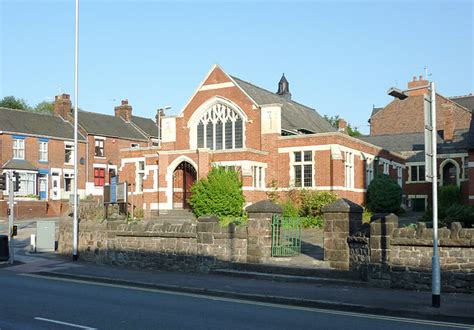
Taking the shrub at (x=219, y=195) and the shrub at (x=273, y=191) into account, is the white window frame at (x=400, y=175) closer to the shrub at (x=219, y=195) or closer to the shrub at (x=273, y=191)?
the shrub at (x=273, y=191)

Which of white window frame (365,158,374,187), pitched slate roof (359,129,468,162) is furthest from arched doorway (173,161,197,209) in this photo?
pitched slate roof (359,129,468,162)

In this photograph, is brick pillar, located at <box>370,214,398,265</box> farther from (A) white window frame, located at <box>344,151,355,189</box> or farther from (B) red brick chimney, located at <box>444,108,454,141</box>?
(B) red brick chimney, located at <box>444,108,454,141</box>

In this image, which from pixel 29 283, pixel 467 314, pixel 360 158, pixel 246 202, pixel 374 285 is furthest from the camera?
pixel 360 158

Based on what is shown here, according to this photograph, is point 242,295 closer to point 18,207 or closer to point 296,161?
point 296,161

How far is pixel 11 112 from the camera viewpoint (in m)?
56.4

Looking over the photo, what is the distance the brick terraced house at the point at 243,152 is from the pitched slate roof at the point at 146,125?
2256 cm

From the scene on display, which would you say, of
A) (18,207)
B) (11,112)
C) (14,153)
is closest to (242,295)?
(18,207)

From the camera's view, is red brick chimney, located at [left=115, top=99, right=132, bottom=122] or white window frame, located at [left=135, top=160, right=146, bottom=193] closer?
white window frame, located at [left=135, top=160, right=146, bottom=193]

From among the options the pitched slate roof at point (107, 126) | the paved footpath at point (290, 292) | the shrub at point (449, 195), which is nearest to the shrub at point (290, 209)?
the shrub at point (449, 195)

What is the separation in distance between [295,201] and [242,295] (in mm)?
23921

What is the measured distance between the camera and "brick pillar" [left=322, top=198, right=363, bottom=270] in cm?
1598

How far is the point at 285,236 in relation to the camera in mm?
18875

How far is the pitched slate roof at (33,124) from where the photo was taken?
53.8 meters

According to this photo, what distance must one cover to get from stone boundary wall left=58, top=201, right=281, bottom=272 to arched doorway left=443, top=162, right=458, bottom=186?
38.0 meters
